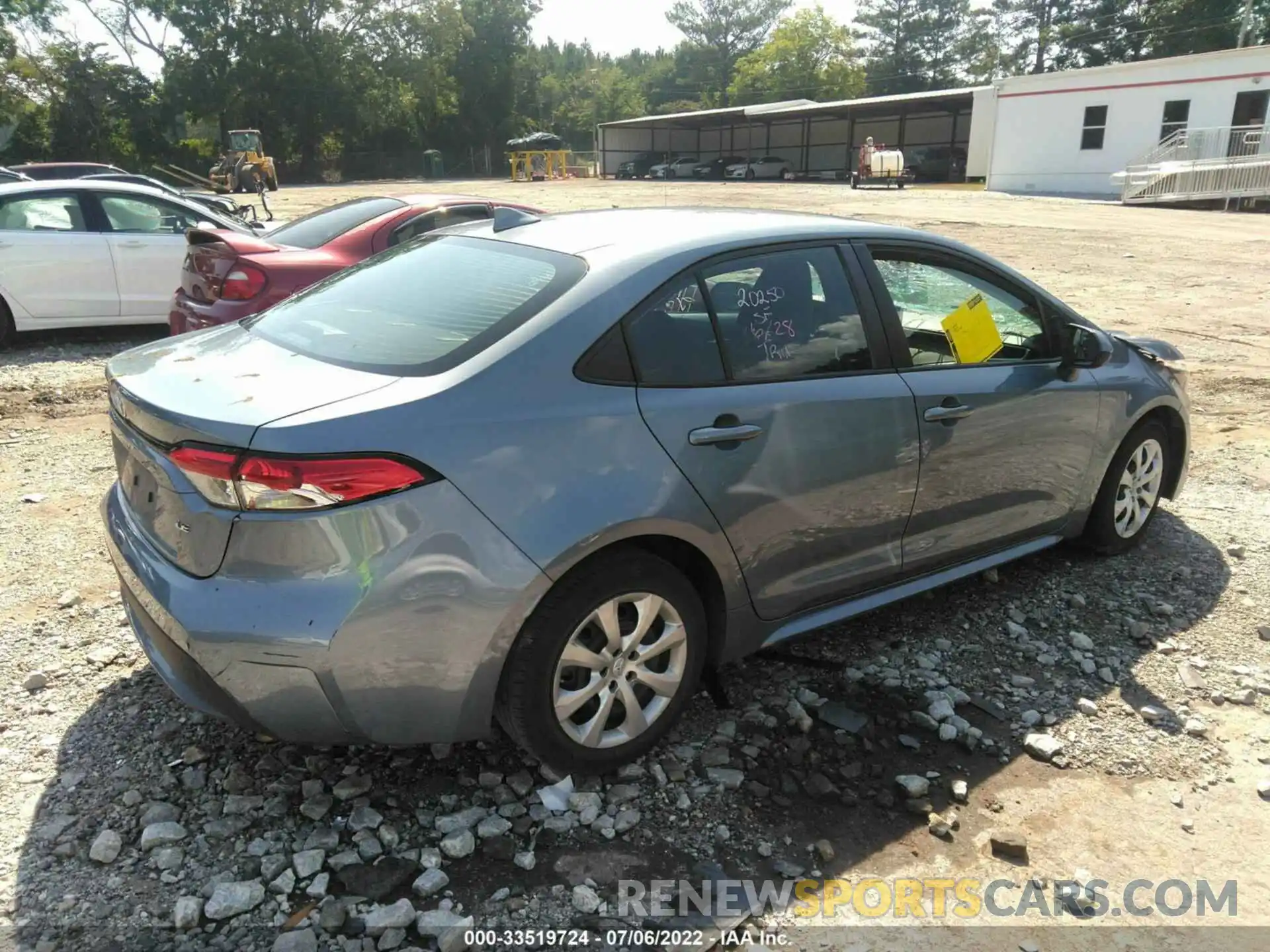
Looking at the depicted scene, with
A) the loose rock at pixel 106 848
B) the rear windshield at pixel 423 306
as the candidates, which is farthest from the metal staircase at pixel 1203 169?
the loose rock at pixel 106 848

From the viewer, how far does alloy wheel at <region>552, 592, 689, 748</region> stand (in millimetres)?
2707

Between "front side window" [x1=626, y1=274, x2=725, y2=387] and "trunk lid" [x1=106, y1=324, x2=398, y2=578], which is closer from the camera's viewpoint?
"trunk lid" [x1=106, y1=324, x2=398, y2=578]

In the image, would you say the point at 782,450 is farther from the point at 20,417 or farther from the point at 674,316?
the point at 20,417

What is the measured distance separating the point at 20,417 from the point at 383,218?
2.95 meters

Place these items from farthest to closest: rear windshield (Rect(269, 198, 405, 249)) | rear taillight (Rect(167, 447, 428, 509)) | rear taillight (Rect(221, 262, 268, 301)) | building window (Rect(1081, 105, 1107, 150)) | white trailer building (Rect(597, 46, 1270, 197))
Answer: building window (Rect(1081, 105, 1107, 150)), white trailer building (Rect(597, 46, 1270, 197)), rear windshield (Rect(269, 198, 405, 249)), rear taillight (Rect(221, 262, 268, 301)), rear taillight (Rect(167, 447, 428, 509))

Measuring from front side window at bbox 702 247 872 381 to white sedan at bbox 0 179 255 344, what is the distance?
674cm

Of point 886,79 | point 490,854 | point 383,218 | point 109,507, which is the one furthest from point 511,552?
point 886,79

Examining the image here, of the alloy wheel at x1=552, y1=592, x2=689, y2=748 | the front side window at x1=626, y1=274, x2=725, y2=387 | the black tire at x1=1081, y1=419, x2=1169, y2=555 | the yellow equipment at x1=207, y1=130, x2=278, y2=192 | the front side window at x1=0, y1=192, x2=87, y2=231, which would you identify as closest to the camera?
the alloy wheel at x1=552, y1=592, x2=689, y2=748

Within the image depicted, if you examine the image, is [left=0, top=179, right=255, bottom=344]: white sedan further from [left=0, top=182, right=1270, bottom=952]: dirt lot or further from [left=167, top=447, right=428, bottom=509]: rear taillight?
[left=167, top=447, right=428, bottom=509]: rear taillight

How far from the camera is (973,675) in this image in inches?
139

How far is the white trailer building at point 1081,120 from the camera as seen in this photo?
30.0 meters

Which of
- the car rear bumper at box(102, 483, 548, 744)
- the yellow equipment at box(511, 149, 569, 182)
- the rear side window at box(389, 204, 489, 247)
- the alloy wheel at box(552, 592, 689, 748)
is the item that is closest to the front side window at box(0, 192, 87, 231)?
the rear side window at box(389, 204, 489, 247)

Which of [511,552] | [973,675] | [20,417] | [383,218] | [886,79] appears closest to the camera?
[511,552]

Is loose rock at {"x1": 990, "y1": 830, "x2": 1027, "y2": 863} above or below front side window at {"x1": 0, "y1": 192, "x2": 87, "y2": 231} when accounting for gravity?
below
